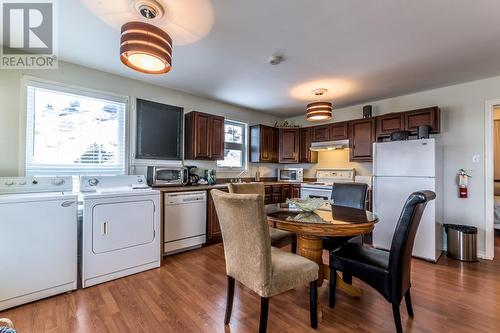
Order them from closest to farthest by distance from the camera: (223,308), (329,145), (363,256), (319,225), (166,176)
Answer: (319,225) → (363,256) → (223,308) → (166,176) → (329,145)

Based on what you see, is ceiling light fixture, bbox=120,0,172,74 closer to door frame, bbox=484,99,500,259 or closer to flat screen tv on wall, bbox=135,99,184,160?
flat screen tv on wall, bbox=135,99,184,160

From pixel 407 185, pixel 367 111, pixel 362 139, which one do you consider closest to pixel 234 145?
pixel 362 139

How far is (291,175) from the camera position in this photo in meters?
5.20

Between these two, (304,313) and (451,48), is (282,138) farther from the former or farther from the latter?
(304,313)

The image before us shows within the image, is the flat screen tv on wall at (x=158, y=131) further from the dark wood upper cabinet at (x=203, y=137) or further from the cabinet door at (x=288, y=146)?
the cabinet door at (x=288, y=146)

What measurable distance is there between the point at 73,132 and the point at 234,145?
269cm

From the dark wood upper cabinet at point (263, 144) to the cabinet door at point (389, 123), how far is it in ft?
6.79

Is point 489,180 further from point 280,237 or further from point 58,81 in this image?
point 58,81

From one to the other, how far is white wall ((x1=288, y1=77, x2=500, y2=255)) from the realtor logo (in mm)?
4883

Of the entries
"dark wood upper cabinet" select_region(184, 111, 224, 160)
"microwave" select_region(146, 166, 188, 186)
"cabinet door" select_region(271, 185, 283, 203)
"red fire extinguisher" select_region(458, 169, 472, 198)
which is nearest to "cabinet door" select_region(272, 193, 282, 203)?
"cabinet door" select_region(271, 185, 283, 203)

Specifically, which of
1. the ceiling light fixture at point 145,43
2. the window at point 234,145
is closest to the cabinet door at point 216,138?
the window at point 234,145

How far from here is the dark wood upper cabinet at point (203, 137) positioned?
3.72 meters

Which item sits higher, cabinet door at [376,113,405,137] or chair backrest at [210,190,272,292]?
cabinet door at [376,113,405,137]

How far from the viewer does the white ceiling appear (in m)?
1.79
